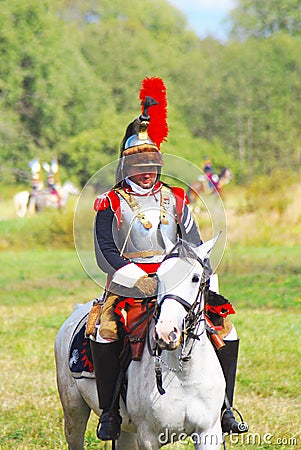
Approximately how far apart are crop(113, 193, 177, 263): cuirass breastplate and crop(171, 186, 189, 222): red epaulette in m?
0.04

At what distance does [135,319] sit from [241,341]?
20.0ft

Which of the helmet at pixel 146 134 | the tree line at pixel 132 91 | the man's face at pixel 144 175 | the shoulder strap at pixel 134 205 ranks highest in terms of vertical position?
the tree line at pixel 132 91

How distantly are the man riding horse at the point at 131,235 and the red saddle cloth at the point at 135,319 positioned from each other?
1.8 inches

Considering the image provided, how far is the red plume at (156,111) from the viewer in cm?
585

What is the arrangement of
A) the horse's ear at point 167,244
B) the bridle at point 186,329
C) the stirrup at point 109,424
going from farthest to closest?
the stirrup at point 109,424
the horse's ear at point 167,244
the bridle at point 186,329

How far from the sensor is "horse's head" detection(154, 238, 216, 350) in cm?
462

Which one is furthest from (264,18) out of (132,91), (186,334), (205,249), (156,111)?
(186,334)

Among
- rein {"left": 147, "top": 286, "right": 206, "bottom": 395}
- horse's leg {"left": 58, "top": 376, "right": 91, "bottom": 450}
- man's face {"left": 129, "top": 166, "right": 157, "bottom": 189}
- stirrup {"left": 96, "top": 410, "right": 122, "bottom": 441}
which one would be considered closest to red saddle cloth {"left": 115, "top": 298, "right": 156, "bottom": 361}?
rein {"left": 147, "top": 286, "right": 206, "bottom": 395}

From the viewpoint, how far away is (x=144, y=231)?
215 inches

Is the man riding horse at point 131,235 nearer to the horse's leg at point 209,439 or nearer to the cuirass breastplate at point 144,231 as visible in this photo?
the cuirass breastplate at point 144,231

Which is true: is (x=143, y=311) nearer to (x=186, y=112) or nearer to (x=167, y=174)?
(x=167, y=174)

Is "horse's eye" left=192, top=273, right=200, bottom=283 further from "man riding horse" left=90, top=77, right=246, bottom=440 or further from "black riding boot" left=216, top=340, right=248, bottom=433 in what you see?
"black riding boot" left=216, top=340, right=248, bottom=433

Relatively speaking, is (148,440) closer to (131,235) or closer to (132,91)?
(131,235)

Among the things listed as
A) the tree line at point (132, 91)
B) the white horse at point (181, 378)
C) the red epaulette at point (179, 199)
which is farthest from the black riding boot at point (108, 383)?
the tree line at point (132, 91)
